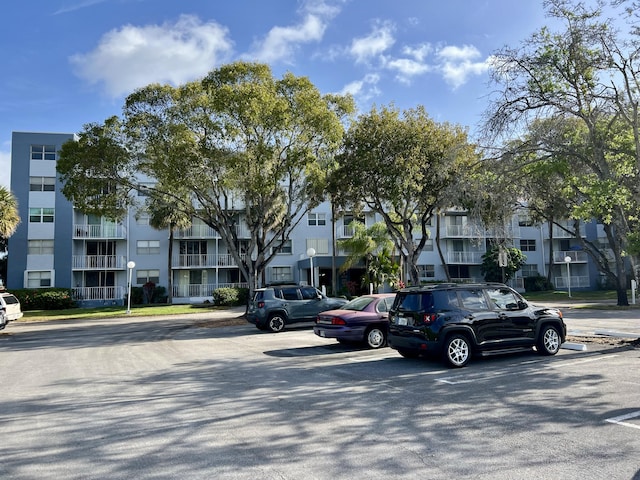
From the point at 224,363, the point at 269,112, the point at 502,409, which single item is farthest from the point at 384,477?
the point at 269,112

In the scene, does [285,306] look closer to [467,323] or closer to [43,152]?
[467,323]

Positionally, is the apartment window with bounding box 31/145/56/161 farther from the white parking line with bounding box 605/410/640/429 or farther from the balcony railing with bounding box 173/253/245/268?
the white parking line with bounding box 605/410/640/429

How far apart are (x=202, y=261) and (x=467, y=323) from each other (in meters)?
35.7

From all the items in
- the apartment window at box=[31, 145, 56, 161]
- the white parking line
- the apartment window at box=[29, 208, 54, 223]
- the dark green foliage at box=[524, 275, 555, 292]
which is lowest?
the white parking line

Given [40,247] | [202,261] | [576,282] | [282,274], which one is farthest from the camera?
[576,282]

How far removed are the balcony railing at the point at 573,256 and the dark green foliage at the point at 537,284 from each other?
4.18m

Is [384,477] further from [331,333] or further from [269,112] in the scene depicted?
[269,112]

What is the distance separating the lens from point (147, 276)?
1672 inches

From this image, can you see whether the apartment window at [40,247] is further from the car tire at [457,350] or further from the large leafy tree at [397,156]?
the car tire at [457,350]

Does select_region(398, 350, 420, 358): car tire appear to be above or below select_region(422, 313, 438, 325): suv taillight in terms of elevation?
below

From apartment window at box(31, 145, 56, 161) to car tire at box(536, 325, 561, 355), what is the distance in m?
41.0

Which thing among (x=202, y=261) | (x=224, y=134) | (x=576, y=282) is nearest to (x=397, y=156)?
(x=224, y=134)

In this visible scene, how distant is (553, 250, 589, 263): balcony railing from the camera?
5066cm

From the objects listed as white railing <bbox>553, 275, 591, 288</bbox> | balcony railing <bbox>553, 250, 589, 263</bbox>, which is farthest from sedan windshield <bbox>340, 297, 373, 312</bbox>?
white railing <bbox>553, 275, 591, 288</bbox>
